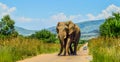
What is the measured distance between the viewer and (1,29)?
8312 centimetres

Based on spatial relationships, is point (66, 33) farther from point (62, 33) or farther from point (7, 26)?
point (7, 26)

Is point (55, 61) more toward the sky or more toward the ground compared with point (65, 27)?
more toward the ground

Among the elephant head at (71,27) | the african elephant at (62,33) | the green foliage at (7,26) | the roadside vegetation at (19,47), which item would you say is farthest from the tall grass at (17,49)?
the green foliage at (7,26)

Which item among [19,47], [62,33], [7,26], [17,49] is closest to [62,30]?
[62,33]

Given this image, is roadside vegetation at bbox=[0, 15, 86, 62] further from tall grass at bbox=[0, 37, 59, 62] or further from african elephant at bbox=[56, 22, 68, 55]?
african elephant at bbox=[56, 22, 68, 55]

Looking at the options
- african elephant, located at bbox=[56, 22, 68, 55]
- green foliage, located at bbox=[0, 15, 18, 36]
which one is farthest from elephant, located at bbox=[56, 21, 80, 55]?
green foliage, located at bbox=[0, 15, 18, 36]

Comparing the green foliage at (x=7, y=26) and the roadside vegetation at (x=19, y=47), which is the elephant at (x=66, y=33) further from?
the green foliage at (x=7, y=26)

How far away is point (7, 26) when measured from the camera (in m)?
82.1

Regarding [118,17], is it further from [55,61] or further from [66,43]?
[55,61]

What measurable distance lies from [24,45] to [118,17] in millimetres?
40963

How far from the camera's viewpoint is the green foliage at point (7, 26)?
82.2m

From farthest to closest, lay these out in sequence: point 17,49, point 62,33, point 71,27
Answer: point 71,27 → point 62,33 → point 17,49

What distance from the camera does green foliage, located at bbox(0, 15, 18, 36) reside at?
82.2 metres

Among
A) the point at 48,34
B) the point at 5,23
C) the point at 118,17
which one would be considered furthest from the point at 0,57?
the point at 48,34
